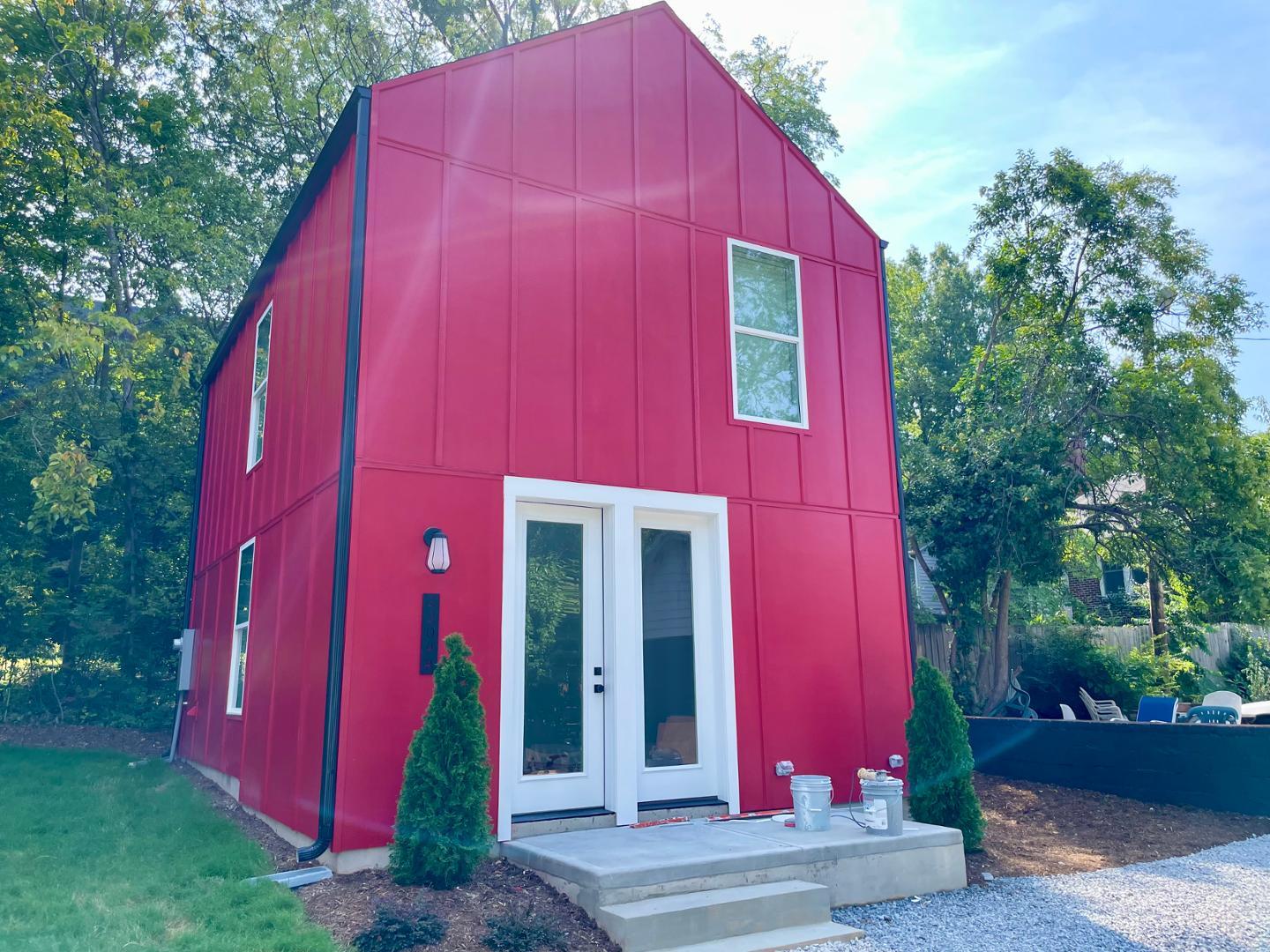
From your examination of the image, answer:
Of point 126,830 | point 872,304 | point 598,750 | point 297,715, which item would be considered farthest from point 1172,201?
point 126,830

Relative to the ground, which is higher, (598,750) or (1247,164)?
(1247,164)

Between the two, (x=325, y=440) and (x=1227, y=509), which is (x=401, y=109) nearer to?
(x=325, y=440)

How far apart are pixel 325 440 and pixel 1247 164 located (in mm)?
12708

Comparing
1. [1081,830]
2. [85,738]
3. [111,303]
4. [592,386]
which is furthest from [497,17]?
[1081,830]

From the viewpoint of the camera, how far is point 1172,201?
14.4 m

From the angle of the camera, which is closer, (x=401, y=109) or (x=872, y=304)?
(x=401, y=109)

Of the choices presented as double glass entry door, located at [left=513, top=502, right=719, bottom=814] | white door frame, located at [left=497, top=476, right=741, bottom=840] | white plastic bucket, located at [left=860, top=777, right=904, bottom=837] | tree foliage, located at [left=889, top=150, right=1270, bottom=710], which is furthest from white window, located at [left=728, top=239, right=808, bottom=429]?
tree foliage, located at [left=889, top=150, right=1270, bottom=710]

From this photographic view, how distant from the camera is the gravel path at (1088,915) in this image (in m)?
4.70

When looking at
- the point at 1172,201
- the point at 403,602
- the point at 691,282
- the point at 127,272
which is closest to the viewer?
the point at 403,602

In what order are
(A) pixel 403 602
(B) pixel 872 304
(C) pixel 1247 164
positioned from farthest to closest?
(C) pixel 1247 164 → (B) pixel 872 304 → (A) pixel 403 602

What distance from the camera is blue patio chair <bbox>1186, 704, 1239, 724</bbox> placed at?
33.1ft

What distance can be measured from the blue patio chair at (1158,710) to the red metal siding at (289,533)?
377 inches

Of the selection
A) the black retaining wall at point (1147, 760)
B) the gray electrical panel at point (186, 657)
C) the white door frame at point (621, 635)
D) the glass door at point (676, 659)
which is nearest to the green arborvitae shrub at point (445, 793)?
the white door frame at point (621, 635)

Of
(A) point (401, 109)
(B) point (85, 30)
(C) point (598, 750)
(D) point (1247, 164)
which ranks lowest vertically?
(C) point (598, 750)
